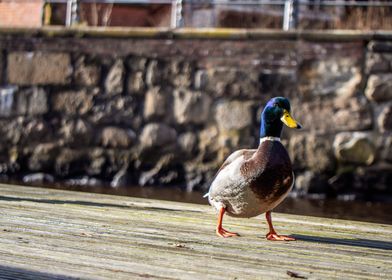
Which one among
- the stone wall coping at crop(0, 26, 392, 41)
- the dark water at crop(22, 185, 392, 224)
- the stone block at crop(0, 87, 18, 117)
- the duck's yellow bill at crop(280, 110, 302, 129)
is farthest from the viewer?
the stone block at crop(0, 87, 18, 117)

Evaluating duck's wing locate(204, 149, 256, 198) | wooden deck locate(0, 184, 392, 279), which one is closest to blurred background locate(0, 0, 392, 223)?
wooden deck locate(0, 184, 392, 279)

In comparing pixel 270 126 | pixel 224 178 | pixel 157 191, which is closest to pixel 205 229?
pixel 224 178

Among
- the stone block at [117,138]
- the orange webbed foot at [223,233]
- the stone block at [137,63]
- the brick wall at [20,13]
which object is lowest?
the stone block at [117,138]

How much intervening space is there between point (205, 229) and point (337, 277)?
103cm

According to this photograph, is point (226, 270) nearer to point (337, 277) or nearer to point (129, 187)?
point (337, 277)

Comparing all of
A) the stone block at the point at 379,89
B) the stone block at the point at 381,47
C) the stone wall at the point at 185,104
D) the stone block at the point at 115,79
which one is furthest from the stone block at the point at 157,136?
the stone block at the point at 381,47

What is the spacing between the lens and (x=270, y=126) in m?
2.88

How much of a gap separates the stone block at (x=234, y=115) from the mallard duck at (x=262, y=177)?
3.43 meters

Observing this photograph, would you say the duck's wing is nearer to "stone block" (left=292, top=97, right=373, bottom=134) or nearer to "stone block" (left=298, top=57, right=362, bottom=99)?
"stone block" (left=292, top=97, right=373, bottom=134)

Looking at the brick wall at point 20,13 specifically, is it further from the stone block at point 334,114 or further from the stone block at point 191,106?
the stone block at point 334,114

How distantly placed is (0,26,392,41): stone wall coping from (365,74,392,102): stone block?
371 mm

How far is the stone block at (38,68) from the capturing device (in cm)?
672

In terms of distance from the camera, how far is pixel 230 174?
284 cm

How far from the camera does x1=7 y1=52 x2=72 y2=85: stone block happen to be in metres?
6.72
